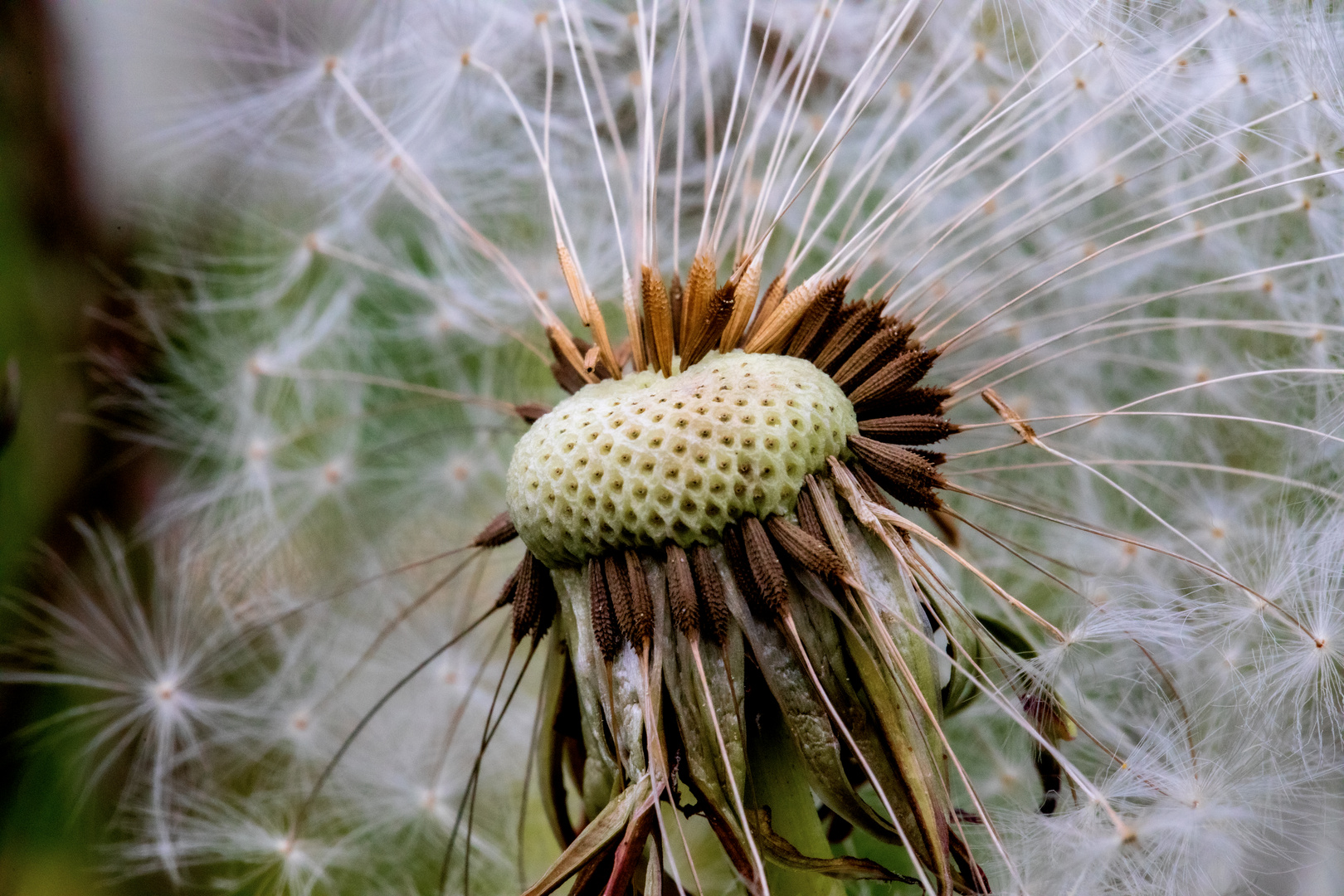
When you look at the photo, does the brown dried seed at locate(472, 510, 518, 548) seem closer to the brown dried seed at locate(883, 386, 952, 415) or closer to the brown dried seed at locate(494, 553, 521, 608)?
the brown dried seed at locate(494, 553, 521, 608)

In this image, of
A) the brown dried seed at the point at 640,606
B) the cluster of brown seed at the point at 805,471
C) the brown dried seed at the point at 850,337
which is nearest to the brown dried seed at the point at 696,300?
the cluster of brown seed at the point at 805,471

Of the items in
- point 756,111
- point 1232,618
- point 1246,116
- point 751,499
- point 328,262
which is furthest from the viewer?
point 328,262

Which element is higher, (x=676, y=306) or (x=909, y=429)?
(x=676, y=306)

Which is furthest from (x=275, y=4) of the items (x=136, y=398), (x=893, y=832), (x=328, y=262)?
(x=893, y=832)

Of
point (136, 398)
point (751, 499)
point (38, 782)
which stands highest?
point (136, 398)

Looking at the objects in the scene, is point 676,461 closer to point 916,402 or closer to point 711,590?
point 711,590

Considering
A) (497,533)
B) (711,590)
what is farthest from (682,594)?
(497,533)

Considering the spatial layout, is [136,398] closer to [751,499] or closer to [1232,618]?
[751,499]
